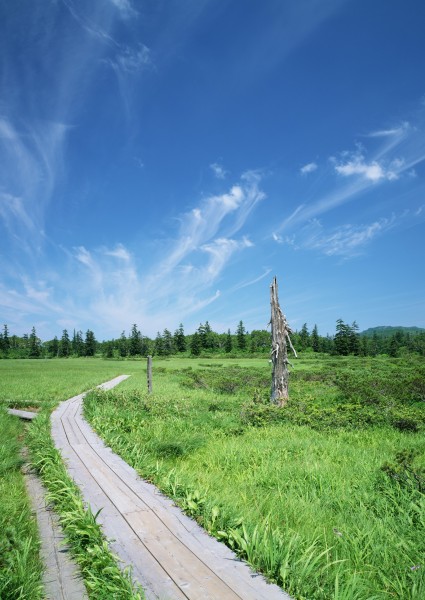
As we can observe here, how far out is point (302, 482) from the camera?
566 cm

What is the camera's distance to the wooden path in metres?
2.82

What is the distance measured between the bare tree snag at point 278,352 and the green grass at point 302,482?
2.20m

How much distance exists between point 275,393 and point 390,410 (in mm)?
4843

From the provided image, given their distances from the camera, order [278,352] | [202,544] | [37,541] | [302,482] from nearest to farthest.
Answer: [202,544] < [37,541] < [302,482] < [278,352]

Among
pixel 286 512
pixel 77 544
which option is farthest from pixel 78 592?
pixel 286 512

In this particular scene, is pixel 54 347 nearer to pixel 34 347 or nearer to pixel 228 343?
pixel 34 347

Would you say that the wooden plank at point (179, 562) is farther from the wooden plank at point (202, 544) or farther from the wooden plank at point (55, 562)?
the wooden plank at point (55, 562)

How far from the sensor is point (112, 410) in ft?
34.3

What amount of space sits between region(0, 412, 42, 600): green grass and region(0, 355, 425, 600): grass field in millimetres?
1686

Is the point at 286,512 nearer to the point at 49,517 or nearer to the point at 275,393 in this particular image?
the point at 49,517

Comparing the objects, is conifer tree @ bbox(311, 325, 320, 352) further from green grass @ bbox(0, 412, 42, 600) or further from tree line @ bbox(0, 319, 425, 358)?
green grass @ bbox(0, 412, 42, 600)

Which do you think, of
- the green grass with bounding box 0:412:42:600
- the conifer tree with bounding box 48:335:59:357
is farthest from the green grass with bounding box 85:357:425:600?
the conifer tree with bounding box 48:335:59:357

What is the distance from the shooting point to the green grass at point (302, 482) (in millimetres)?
3242

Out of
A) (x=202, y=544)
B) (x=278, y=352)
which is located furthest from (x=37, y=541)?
(x=278, y=352)
